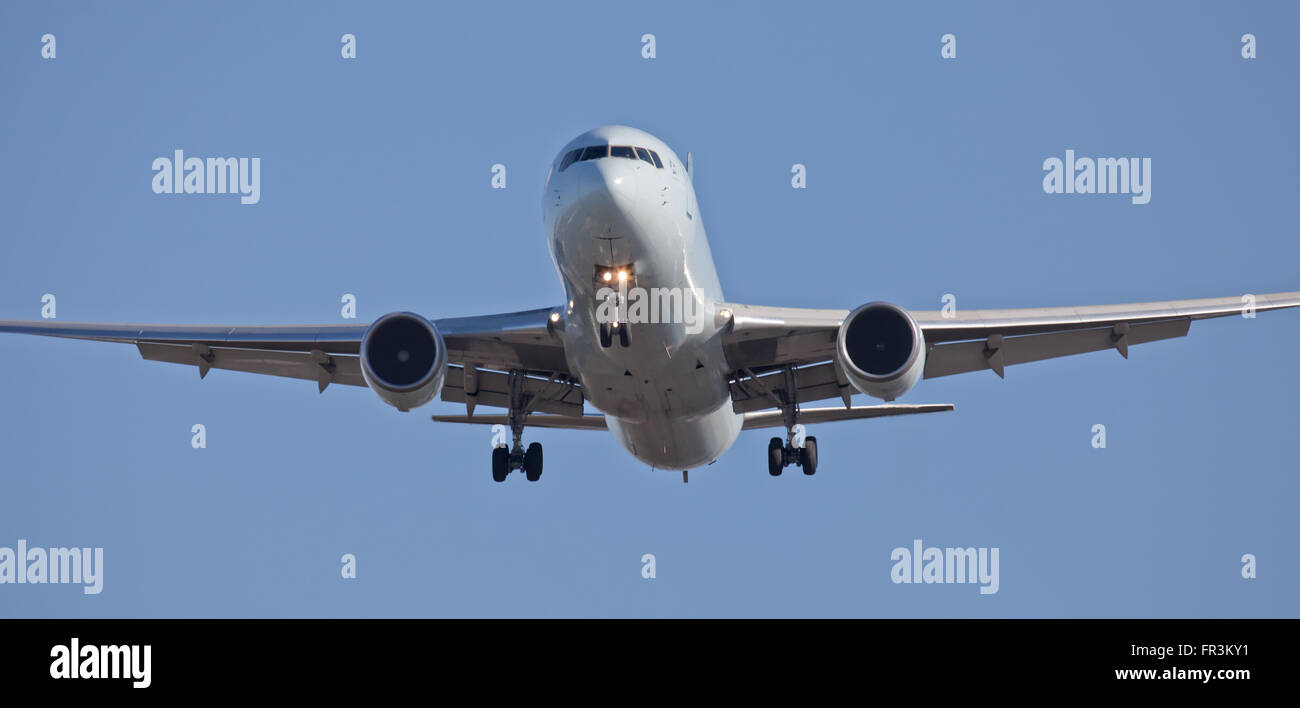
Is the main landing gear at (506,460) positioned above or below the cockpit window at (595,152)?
below

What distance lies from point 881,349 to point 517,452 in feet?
26.5

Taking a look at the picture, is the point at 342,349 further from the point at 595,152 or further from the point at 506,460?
the point at 595,152

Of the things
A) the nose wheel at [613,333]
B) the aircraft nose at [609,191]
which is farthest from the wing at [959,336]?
the aircraft nose at [609,191]

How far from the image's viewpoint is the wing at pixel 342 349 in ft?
94.9

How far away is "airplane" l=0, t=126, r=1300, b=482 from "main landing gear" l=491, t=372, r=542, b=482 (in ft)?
0.09

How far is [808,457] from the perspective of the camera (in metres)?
31.7

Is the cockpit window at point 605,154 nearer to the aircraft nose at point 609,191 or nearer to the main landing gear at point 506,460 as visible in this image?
the aircraft nose at point 609,191

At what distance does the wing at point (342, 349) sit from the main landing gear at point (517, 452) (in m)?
0.29

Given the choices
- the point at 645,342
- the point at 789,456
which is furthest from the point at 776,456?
the point at 645,342

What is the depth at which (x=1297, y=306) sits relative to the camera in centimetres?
2825

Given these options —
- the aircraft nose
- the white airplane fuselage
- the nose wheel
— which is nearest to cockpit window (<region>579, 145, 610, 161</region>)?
the white airplane fuselage

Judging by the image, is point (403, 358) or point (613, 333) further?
point (403, 358)
